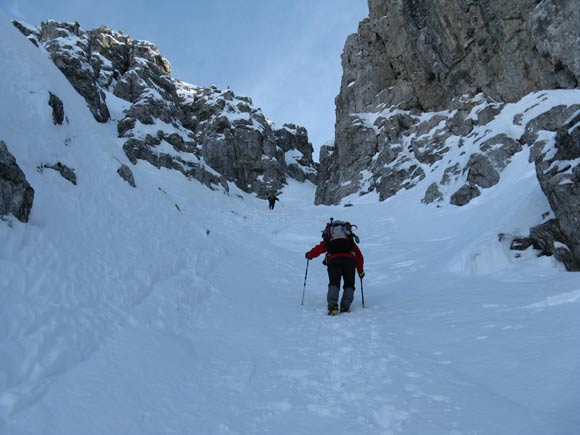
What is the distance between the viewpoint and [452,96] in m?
44.7

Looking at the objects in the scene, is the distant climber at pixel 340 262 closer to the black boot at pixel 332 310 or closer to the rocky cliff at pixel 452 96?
Result: the black boot at pixel 332 310

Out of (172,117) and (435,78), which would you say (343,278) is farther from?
(172,117)

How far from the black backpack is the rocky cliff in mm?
5034

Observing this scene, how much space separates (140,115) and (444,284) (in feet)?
212

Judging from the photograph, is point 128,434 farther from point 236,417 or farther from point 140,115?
point 140,115

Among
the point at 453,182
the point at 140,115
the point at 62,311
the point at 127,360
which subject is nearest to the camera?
the point at 127,360

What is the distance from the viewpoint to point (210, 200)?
46469 millimetres

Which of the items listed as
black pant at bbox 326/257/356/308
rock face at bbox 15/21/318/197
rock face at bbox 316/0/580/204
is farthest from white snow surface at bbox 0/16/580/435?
rock face at bbox 15/21/318/197

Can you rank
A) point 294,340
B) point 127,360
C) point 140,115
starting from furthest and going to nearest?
point 140,115
point 294,340
point 127,360

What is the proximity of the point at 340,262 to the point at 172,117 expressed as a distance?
2775 inches

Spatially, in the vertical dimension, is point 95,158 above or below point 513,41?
below

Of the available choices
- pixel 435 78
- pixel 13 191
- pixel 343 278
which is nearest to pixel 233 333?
pixel 343 278

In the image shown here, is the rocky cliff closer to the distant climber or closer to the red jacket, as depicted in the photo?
the red jacket

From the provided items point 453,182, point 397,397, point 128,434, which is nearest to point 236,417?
point 128,434
